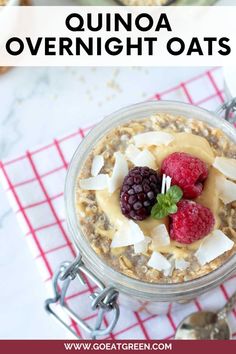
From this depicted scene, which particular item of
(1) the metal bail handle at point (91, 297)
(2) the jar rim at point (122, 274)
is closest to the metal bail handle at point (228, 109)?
(2) the jar rim at point (122, 274)

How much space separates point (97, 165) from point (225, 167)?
0.74 feet

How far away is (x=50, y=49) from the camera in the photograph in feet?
6.01

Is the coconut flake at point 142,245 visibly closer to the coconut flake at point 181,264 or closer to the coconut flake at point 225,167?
the coconut flake at point 181,264

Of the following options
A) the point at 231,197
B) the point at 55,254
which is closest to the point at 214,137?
the point at 231,197

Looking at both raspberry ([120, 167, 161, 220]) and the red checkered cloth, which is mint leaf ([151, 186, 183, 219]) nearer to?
raspberry ([120, 167, 161, 220])

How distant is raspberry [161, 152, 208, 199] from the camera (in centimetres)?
130

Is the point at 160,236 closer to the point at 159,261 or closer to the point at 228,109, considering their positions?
the point at 159,261

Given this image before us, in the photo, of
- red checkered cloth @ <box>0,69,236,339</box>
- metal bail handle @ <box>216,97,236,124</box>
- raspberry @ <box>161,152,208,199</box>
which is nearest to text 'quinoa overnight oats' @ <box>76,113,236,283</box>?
raspberry @ <box>161,152,208,199</box>

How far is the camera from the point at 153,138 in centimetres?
139

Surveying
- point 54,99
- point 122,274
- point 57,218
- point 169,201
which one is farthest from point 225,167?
point 54,99
